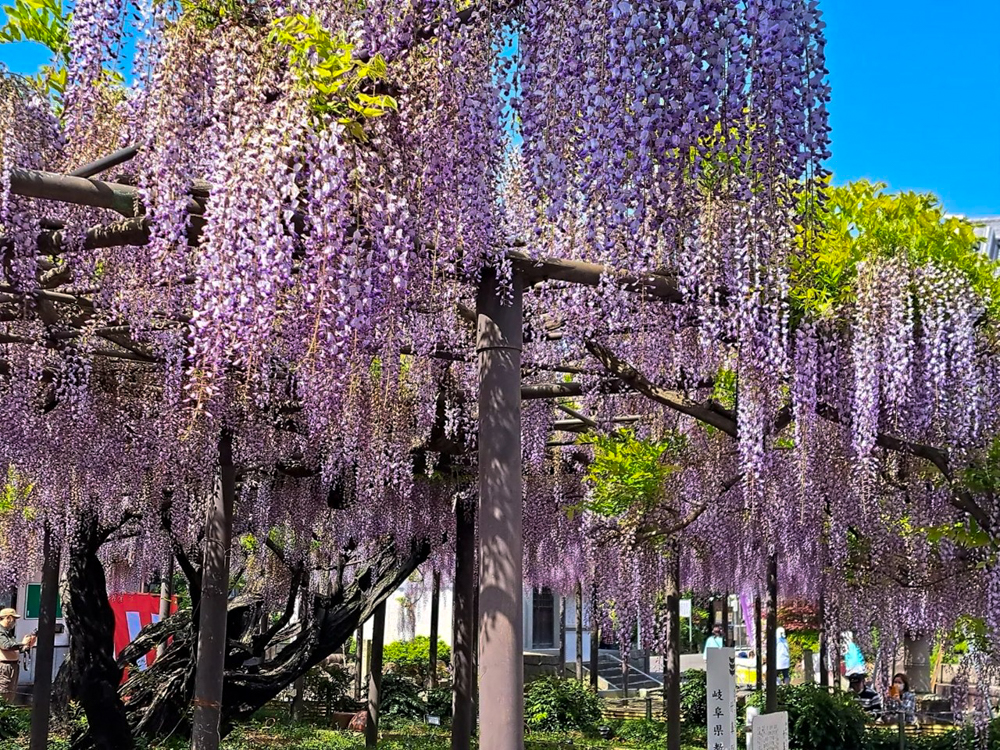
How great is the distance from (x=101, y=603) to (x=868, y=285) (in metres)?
6.54

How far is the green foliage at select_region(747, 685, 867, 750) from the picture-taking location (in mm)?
11008

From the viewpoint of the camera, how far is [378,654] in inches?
425

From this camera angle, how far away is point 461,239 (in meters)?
4.04

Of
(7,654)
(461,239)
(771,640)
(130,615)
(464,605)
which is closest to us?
(461,239)

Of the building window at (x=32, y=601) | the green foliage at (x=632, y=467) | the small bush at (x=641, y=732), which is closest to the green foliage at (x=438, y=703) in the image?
the small bush at (x=641, y=732)

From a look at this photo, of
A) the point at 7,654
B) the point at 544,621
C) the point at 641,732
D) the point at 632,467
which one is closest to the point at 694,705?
the point at 641,732

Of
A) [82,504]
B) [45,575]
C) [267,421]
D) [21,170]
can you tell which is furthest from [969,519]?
[45,575]

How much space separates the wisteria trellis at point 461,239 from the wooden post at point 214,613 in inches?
13.0

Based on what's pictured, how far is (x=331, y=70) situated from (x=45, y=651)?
6714mm

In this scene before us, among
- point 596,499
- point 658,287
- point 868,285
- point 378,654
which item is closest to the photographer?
point 658,287

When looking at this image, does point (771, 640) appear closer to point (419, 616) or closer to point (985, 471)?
point (985, 471)

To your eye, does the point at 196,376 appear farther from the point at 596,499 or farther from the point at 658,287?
the point at 596,499

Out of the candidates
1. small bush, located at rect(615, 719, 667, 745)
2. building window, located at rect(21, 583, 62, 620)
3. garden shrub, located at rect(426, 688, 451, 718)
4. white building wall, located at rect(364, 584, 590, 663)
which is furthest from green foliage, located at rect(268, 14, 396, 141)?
white building wall, located at rect(364, 584, 590, 663)

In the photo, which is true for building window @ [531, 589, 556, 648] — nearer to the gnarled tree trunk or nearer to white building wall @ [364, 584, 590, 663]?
white building wall @ [364, 584, 590, 663]
